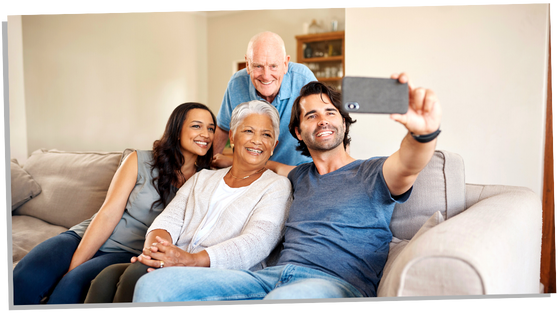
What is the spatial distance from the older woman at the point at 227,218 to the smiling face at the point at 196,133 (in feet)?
0.59

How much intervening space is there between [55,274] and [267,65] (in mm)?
1245

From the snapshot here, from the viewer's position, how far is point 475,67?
155 cm

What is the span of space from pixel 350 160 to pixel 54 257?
1.23 metres

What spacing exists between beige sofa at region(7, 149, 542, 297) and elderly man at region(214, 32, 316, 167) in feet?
2.10

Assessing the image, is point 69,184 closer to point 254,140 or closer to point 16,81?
point 16,81

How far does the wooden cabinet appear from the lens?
8.55 ft

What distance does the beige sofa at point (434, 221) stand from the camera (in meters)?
0.89

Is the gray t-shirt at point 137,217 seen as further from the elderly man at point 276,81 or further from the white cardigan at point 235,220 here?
the elderly man at point 276,81

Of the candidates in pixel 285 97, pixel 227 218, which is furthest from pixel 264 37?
pixel 227 218

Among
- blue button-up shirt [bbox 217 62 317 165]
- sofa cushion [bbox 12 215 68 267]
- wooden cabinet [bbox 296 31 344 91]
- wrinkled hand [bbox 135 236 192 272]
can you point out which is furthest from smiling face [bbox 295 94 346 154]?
sofa cushion [bbox 12 215 68 267]

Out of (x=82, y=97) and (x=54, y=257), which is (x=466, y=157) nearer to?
(x=54, y=257)

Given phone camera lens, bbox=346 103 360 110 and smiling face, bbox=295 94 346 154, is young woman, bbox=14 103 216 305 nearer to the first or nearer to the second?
smiling face, bbox=295 94 346 154

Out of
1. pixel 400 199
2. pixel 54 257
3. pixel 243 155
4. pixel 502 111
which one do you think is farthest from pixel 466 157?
pixel 54 257

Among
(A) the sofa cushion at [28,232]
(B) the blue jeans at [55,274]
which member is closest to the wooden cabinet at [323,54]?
(B) the blue jeans at [55,274]
